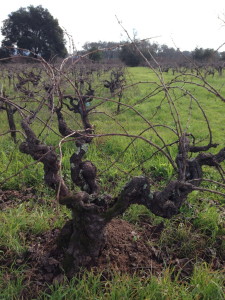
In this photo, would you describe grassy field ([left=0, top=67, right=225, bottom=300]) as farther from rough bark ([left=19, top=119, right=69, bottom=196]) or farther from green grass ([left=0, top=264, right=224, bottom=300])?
rough bark ([left=19, top=119, right=69, bottom=196])

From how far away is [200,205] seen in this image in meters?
3.45

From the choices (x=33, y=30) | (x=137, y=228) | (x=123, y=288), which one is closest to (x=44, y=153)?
(x=123, y=288)

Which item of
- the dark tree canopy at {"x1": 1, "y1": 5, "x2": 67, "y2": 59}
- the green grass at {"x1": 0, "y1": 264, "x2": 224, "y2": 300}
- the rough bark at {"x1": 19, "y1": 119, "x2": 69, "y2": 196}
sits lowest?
the green grass at {"x1": 0, "y1": 264, "x2": 224, "y2": 300}

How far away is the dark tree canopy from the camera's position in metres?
34.3

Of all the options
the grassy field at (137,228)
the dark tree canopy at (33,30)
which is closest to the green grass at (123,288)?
the grassy field at (137,228)

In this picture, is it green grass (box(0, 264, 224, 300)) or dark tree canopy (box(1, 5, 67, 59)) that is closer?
green grass (box(0, 264, 224, 300))

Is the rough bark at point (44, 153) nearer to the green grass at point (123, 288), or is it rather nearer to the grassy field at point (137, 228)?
the grassy field at point (137, 228)

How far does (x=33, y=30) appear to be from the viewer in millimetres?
37000

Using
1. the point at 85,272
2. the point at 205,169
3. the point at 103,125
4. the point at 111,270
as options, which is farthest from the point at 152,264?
the point at 103,125

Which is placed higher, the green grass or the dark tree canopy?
the dark tree canopy

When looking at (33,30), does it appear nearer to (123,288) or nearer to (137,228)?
(137,228)

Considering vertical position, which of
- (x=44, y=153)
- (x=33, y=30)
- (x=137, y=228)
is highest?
(x=33, y=30)

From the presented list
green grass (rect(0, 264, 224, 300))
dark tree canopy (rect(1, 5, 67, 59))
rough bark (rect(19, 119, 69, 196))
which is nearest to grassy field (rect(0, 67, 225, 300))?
green grass (rect(0, 264, 224, 300))

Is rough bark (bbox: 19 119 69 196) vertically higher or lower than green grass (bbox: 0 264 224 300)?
higher
